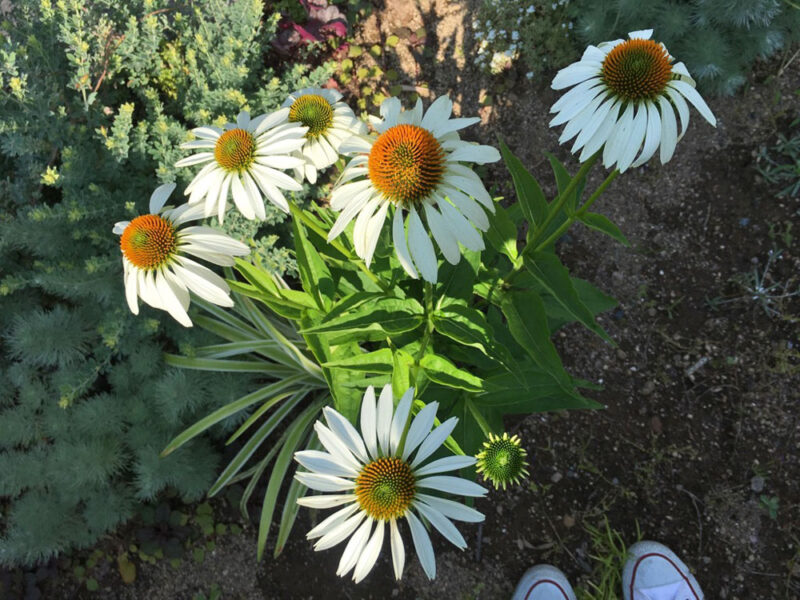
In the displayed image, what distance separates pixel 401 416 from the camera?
96cm

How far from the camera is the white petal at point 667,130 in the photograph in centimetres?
86

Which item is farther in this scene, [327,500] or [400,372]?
[400,372]

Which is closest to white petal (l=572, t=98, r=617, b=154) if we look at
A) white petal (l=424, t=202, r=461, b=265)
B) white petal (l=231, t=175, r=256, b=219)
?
white petal (l=424, t=202, r=461, b=265)

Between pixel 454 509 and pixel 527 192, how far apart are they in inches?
25.0

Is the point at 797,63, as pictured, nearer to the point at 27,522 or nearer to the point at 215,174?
the point at 215,174

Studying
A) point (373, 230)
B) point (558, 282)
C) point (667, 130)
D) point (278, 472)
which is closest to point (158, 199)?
point (373, 230)

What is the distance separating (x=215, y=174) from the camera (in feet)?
3.29

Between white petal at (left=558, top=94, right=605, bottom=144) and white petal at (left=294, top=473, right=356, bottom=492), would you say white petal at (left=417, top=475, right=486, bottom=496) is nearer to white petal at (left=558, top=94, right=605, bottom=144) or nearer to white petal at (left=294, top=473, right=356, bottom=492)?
white petal at (left=294, top=473, right=356, bottom=492)

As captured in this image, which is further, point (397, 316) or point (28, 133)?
point (28, 133)

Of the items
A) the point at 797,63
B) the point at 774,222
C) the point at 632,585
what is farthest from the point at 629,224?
the point at 632,585

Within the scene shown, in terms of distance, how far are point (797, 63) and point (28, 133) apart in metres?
2.79

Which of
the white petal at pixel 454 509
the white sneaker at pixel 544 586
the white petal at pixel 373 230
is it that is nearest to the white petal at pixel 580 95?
the white petal at pixel 373 230

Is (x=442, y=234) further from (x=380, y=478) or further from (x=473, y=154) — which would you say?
(x=380, y=478)

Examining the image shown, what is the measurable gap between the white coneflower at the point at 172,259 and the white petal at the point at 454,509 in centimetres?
50
